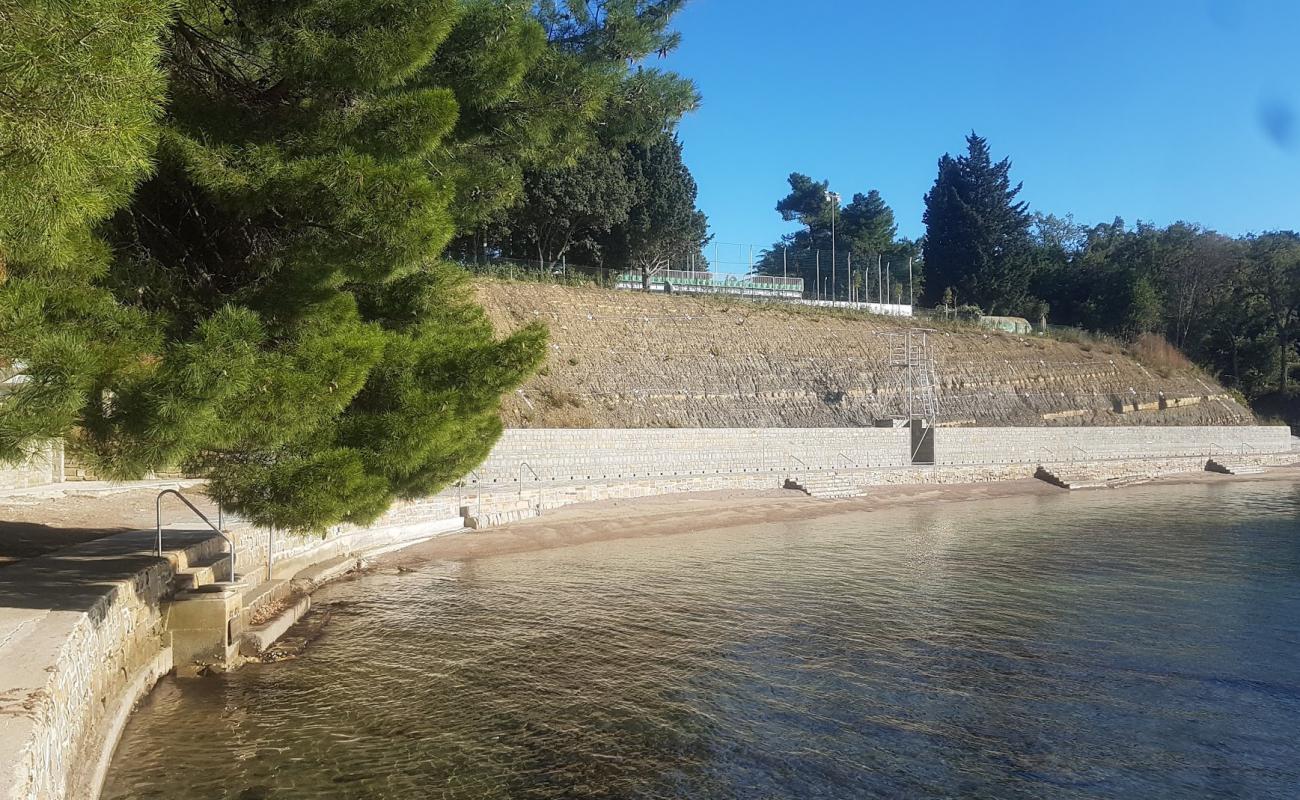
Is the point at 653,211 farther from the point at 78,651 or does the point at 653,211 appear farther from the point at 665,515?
the point at 78,651

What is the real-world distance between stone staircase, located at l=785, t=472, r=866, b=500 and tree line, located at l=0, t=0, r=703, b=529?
16.3 m

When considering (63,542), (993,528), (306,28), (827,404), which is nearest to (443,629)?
(63,542)

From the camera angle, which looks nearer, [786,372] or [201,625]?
[201,625]

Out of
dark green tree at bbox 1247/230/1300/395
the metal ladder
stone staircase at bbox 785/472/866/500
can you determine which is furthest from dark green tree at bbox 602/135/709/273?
dark green tree at bbox 1247/230/1300/395

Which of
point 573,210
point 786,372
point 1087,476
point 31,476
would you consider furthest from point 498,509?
point 1087,476

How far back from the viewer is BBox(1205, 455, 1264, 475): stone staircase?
119 feet

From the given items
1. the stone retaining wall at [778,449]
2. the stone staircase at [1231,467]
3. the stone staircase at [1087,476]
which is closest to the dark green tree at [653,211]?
the stone retaining wall at [778,449]

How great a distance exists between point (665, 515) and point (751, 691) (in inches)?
441

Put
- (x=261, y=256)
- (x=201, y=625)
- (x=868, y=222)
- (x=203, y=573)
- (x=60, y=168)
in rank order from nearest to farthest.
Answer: (x=60, y=168) < (x=261, y=256) < (x=201, y=625) < (x=203, y=573) < (x=868, y=222)

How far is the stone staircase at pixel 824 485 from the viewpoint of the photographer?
78.4ft

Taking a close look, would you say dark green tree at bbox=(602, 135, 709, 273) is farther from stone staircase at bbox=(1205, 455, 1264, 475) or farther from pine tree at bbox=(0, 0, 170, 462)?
pine tree at bbox=(0, 0, 170, 462)

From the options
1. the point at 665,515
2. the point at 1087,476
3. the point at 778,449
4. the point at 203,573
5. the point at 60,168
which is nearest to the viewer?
the point at 60,168

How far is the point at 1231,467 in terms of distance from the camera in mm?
36312

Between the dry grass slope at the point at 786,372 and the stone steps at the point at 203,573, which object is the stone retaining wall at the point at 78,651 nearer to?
the stone steps at the point at 203,573
